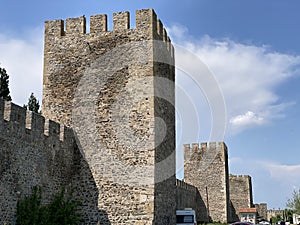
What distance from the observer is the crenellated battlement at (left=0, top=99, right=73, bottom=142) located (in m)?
10.8

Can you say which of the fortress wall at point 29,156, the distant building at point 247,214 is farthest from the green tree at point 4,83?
the distant building at point 247,214

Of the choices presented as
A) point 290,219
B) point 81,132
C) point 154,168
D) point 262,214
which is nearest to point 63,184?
point 81,132

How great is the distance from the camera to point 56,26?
15.2 m

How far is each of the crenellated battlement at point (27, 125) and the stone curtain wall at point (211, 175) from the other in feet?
54.5

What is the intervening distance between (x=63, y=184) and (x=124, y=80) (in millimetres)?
3745

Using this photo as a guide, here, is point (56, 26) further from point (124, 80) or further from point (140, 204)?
point (140, 204)

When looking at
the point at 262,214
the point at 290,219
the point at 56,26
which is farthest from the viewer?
the point at 290,219

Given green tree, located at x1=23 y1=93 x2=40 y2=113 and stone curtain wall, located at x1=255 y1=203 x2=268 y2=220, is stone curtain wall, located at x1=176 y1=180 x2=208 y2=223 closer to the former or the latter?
green tree, located at x1=23 y1=93 x2=40 y2=113

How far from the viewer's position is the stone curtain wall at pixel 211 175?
1099 inches

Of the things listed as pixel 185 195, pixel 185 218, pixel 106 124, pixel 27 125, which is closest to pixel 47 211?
pixel 27 125

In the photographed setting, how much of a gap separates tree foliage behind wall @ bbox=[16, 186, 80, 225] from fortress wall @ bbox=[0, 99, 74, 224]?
18 cm

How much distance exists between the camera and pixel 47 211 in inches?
472

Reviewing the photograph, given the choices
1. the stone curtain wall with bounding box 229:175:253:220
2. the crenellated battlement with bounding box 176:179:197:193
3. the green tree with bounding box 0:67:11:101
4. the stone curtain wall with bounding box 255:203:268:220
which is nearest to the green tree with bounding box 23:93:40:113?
the green tree with bounding box 0:67:11:101

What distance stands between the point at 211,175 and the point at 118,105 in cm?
1626
